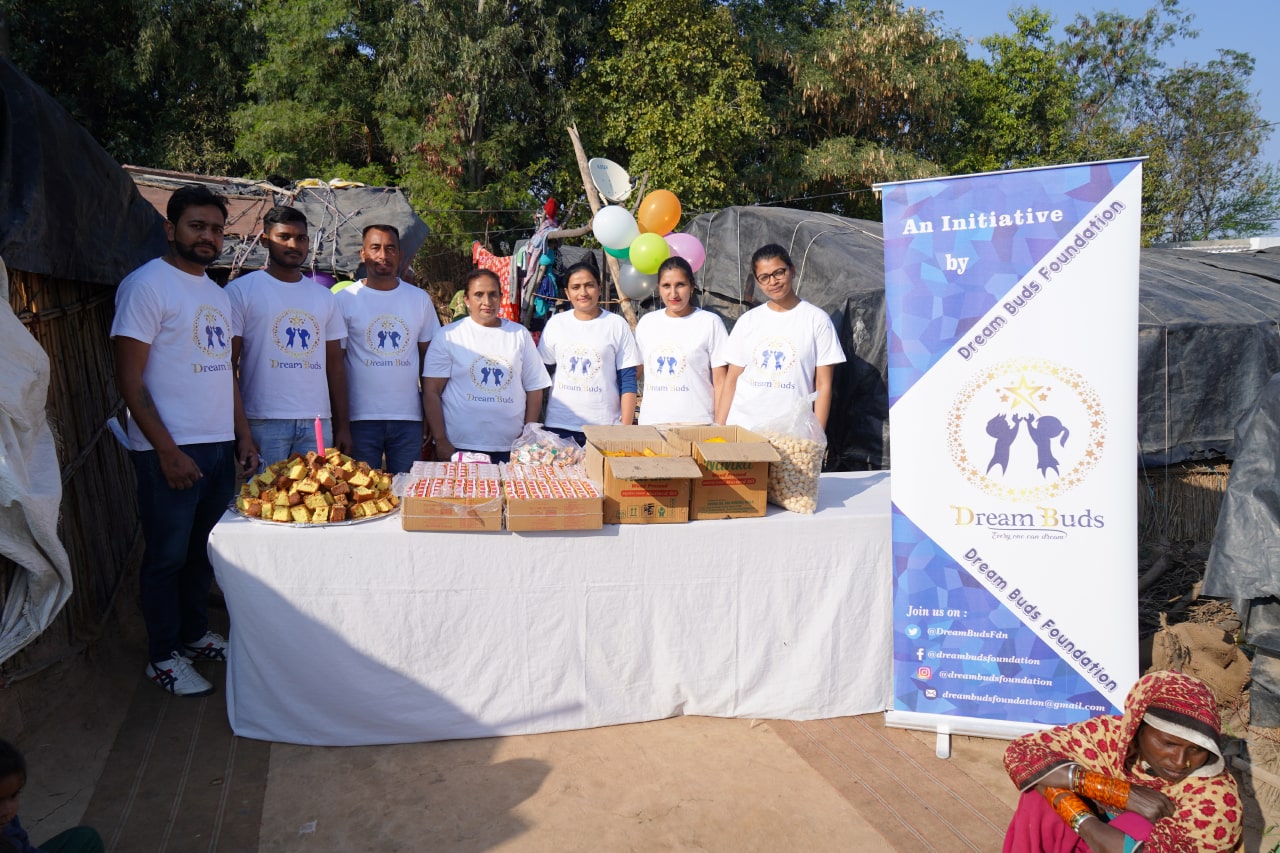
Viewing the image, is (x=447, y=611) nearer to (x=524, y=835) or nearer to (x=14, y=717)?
(x=524, y=835)

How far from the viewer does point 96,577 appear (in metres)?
3.87

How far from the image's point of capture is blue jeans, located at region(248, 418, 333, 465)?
12.4 ft

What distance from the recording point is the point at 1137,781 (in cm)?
220

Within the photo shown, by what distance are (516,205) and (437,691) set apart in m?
14.4

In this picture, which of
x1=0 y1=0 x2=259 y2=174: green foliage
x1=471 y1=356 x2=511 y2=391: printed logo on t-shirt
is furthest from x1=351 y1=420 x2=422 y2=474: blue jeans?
x1=0 y1=0 x2=259 y2=174: green foliage

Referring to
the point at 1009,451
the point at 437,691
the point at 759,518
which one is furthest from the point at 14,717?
the point at 1009,451

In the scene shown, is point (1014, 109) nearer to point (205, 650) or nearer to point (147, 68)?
point (147, 68)

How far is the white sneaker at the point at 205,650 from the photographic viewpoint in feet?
12.1

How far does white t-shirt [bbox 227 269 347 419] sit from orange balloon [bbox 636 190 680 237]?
474 cm

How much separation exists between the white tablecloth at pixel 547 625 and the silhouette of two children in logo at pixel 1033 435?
20.2 inches

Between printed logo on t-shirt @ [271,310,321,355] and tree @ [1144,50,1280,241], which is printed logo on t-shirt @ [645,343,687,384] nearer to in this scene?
printed logo on t-shirt @ [271,310,321,355]

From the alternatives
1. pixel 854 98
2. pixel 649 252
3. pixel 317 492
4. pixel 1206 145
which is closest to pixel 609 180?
pixel 649 252

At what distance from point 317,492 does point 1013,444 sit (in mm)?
2523

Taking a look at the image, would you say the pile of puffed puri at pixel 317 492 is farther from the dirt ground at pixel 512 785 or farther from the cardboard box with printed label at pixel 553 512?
the dirt ground at pixel 512 785
